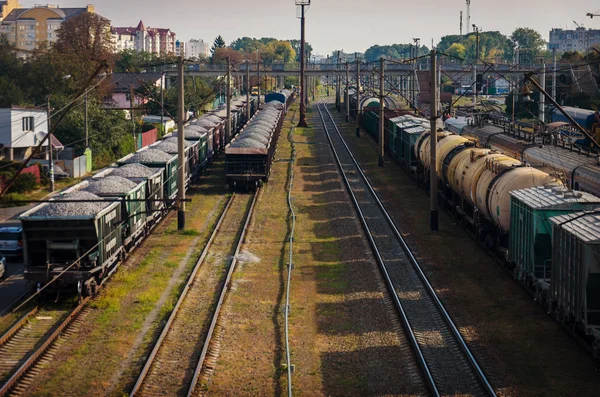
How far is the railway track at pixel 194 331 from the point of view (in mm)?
18641

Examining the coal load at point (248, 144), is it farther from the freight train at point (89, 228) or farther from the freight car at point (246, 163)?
the freight train at point (89, 228)

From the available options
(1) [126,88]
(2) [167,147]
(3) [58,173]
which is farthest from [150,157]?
(1) [126,88]

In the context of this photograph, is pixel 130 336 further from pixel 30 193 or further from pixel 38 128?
pixel 38 128

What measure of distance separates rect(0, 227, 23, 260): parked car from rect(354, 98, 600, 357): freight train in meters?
17.8

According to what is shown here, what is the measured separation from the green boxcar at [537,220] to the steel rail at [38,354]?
13.5m

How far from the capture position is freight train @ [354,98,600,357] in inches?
755

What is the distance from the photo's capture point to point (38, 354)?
20.3 meters

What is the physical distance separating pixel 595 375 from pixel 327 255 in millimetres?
14579

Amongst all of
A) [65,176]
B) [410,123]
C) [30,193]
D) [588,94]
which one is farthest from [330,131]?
[30,193]

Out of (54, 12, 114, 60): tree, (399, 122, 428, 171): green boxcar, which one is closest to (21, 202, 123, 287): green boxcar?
(399, 122, 428, 171): green boxcar

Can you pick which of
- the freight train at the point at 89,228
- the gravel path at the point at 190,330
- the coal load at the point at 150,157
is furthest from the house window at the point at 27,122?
the gravel path at the point at 190,330

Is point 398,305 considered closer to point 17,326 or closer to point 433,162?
point 17,326

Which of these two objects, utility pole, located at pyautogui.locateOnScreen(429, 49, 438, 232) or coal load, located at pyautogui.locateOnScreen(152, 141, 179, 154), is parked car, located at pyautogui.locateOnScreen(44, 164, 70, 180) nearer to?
coal load, located at pyautogui.locateOnScreen(152, 141, 179, 154)

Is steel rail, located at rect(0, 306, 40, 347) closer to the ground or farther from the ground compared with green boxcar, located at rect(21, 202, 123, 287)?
closer to the ground
